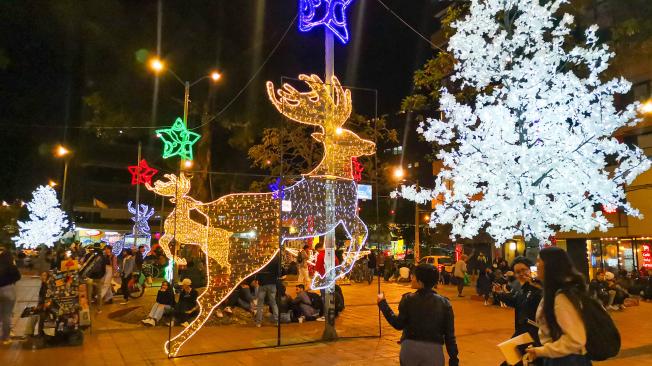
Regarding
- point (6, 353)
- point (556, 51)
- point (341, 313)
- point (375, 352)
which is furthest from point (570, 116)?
point (6, 353)

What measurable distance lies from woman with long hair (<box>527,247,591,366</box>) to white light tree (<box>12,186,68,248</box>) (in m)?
41.1

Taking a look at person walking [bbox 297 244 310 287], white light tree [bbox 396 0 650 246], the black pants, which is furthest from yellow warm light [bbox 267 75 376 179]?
the black pants

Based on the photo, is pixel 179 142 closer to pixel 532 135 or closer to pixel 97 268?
pixel 97 268

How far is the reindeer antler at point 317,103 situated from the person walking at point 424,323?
5.54m

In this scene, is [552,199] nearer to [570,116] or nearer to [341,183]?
[570,116]

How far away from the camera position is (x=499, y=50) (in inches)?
364

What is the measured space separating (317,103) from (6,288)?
252 inches

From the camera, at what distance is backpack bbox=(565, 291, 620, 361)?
2977 mm

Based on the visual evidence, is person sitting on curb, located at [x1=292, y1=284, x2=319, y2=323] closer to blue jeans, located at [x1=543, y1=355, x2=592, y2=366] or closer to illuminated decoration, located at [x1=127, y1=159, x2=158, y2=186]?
illuminated decoration, located at [x1=127, y1=159, x2=158, y2=186]

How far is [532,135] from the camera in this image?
886 centimetres

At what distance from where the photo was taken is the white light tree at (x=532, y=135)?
27.6 feet

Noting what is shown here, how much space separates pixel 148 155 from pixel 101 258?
17713mm

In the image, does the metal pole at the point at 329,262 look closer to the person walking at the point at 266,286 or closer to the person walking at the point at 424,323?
the person walking at the point at 266,286

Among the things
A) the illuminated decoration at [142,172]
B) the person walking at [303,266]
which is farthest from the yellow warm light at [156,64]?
the person walking at [303,266]
